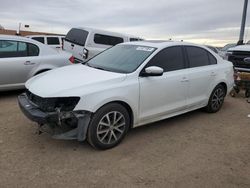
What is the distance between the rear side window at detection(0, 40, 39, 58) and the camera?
6.96 m

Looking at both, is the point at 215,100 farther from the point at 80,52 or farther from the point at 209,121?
the point at 80,52

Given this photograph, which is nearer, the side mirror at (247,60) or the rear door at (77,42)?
the side mirror at (247,60)

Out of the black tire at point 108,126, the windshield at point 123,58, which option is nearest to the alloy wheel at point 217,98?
the windshield at point 123,58

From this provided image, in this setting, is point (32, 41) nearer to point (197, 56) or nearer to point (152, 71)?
point (152, 71)

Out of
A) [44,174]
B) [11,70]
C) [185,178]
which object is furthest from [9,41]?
[185,178]

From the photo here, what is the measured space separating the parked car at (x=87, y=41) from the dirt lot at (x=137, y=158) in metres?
5.09

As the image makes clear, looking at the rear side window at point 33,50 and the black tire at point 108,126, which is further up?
the rear side window at point 33,50

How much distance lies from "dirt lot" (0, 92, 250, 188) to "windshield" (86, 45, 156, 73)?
47.0 inches

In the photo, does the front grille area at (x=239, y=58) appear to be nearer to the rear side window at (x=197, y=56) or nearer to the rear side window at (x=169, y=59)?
the rear side window at (x=197, y=56)

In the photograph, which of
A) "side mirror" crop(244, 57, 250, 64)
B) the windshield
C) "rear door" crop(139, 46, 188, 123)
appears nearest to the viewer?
"rear door" crop(139, 46, 188, 123)

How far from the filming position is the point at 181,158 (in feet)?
13.8

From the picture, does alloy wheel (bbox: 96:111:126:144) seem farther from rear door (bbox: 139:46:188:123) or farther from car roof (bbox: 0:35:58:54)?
car roof (bbox: 0:35:58:54)

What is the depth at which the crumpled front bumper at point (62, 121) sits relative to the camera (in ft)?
13.0

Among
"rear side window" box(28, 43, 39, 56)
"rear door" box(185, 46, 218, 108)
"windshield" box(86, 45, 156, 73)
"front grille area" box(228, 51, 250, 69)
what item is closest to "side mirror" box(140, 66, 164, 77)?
"windshield" box(86, 45, 156, 73)
